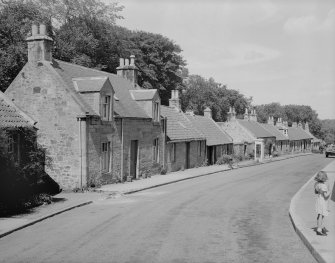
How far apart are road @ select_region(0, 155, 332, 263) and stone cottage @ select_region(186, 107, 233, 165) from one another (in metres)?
24.3

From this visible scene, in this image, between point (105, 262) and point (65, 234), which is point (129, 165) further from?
point (105, 262)

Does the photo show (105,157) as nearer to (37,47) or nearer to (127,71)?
(37,47)

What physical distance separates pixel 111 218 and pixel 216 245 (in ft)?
17.3

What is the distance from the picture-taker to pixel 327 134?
14538 cm

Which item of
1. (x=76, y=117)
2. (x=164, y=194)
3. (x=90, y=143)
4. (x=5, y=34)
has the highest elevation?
(x=5, y=34)

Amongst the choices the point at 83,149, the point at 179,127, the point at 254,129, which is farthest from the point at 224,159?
the point at 83,149

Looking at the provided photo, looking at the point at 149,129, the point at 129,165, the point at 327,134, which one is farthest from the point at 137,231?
the point at 327,134

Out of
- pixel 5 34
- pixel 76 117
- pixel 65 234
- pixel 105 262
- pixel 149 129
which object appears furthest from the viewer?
pixel 5 34

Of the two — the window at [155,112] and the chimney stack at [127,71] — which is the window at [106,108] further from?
the chimney stack at [127,71]

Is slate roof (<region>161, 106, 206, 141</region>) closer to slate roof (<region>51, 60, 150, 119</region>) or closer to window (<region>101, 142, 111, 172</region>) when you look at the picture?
slate roof (<region>51, 60, 150, 119</region>)

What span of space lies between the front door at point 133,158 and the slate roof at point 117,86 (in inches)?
80.0

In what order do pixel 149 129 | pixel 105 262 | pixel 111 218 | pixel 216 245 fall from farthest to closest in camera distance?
1. pixel 149 129
2. pixel 111 218
3. pixel 216 245
4. pixel 105 262

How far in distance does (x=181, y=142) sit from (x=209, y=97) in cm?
5508

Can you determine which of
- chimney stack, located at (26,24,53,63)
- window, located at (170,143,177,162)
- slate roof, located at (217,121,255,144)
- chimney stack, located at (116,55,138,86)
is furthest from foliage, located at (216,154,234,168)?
chimney stack, located at (26,24,53,63)
